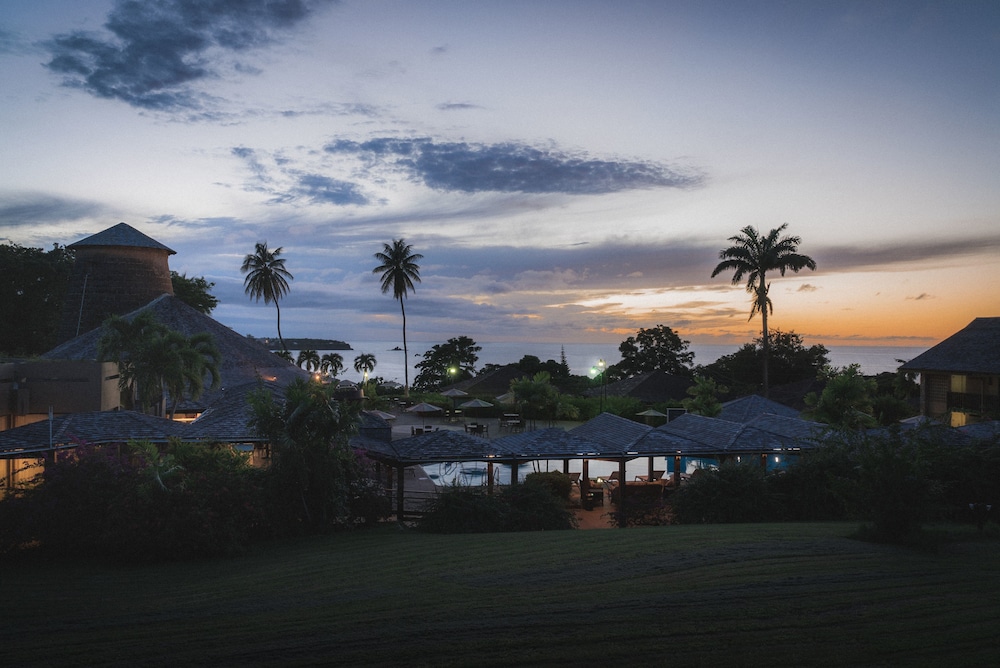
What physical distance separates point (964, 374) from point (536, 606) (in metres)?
34.0

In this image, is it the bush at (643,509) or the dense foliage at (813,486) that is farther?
the bush at (643,509)

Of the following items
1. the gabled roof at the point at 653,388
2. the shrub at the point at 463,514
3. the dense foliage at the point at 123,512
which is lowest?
the shrub at the point at 463,514

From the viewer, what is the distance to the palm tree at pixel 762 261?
1730 inches

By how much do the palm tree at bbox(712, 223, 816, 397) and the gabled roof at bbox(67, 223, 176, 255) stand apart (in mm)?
38146

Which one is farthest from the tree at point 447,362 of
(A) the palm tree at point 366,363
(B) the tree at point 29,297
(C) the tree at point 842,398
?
(C) the tree at point 842,398

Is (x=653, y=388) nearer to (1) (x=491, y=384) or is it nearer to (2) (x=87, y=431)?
(1) (x=491, y=384)

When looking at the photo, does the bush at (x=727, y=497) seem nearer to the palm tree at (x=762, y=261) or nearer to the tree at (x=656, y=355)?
Result: the palm tree at (x=762, y=261)

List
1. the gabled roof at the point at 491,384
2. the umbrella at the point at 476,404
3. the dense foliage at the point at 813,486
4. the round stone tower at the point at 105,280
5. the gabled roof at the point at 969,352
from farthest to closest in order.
Result: the gabled roof at the point at 491,384
the round stone tower at the point at 105,280
the umbrella at the point at 476,404
the gabled roof at the point at 969,352
the dense foliage at the point at 813,486

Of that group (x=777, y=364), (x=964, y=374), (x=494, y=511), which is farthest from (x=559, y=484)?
(x=777, y=364)

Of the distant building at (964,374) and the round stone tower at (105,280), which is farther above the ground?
the round stone tower at (105,280)

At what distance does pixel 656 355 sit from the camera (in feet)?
218

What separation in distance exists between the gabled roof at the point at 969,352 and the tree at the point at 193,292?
57495 mm

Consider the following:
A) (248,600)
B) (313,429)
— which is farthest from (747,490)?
(248,600)

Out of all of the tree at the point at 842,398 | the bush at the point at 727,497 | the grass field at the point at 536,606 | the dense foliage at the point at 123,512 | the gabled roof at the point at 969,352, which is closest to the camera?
the grass field at the point at 536,606
